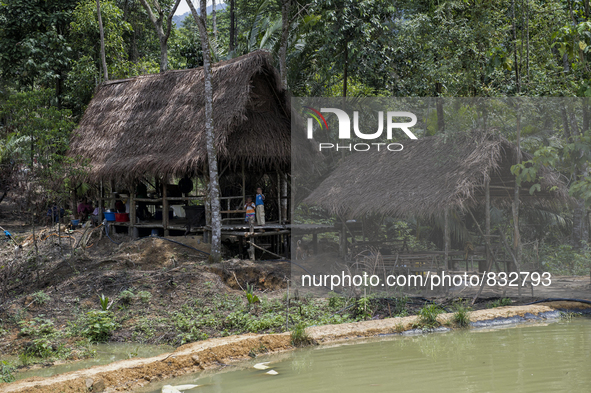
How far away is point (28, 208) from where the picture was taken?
57.7 ft

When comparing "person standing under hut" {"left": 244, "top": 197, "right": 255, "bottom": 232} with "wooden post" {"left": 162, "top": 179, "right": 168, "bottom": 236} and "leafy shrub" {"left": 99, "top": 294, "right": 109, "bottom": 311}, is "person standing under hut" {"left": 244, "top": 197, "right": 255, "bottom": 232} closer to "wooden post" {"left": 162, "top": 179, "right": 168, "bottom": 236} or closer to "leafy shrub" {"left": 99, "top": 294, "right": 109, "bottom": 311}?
"wooden post" {"left": 162, "top": 179, "right": 168, "bottom": 236}

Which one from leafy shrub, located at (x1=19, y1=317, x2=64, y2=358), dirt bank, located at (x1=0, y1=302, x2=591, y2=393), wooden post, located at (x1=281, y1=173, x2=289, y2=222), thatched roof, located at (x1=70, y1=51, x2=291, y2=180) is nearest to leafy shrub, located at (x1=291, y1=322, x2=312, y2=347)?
dirt bank, located at (x1=0, y1=302, x2=591, y2=393)

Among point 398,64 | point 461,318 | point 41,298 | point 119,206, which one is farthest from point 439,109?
point 41,298

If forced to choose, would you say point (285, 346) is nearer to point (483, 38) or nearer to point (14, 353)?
point (14, 353)

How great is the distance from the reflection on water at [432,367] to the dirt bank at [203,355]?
0.18 m

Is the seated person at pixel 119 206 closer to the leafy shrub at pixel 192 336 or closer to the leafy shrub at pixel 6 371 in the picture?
the leafy shrub at pixel 192 336

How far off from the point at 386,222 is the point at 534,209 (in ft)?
13.6

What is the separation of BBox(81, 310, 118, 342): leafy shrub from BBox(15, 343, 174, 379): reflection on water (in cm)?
14

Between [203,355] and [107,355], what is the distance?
4.28ft

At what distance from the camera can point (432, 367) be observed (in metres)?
5.65

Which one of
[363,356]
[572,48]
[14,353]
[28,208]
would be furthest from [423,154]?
[28,208]

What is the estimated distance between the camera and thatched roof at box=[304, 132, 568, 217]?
932cm

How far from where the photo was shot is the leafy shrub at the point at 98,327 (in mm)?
6848

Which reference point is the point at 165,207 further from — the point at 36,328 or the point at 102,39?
the point at 102,39
